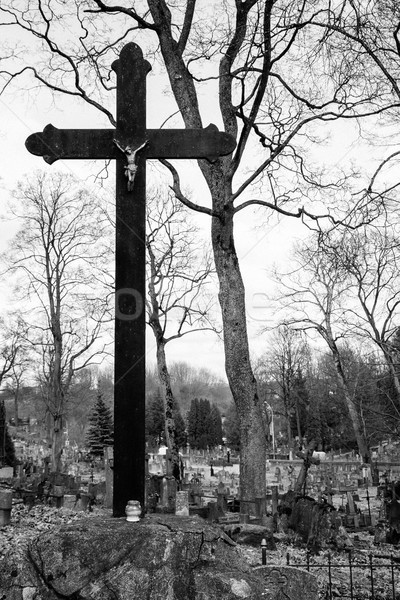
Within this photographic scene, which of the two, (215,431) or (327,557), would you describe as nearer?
(327,557)

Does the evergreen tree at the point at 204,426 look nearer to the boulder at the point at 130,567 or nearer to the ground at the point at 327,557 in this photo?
the ground at the point at 327,557

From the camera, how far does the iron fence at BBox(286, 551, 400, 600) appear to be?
5750mm

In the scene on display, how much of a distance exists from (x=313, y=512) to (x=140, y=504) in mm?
6710

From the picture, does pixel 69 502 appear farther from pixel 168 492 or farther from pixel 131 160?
pixel 131 160

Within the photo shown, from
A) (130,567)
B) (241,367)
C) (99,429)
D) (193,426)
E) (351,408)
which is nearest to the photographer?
(130,567)

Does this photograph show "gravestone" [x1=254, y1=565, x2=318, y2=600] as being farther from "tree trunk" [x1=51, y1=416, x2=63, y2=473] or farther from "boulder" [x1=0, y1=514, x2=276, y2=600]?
"tree trunk" [x1=51, y1=416, x2=63, y2=473]

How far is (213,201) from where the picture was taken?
937 centimetres

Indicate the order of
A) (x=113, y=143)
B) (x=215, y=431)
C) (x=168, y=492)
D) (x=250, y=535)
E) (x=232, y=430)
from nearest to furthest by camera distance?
(x=113, y=143), (x=250, y=535), (x=168, y=492), (x=232, y=430), (x=215, y=431)

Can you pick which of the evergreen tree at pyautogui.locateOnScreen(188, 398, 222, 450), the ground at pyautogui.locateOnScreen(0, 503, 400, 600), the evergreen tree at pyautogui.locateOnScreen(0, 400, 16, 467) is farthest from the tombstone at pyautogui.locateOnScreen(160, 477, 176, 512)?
the evergreen tree at pyautogui.locateOnScreen(188, 398, 222, 450)

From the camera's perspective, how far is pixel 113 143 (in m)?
4.48

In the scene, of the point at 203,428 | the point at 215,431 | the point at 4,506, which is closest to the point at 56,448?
the point at 4,506

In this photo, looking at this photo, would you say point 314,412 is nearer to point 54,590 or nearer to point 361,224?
point 361,224

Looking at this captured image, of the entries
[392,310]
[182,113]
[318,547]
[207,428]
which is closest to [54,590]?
[318,547]

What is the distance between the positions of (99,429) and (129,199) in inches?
1447
